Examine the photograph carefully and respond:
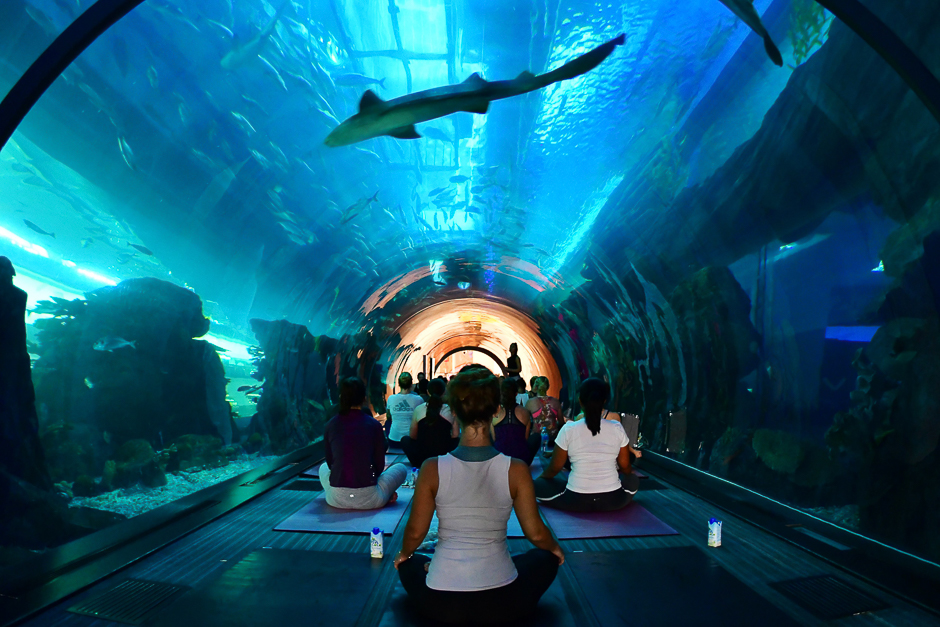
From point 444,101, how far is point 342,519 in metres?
4.26

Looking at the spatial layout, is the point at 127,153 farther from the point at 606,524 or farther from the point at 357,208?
the point at 606,524

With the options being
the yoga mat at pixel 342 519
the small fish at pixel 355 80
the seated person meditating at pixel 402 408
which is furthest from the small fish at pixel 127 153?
the seated person meditating at pixel 402 408

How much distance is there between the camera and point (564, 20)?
548 centimetres

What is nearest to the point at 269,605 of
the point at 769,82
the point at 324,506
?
the point at 324,506

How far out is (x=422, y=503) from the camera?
308 cm

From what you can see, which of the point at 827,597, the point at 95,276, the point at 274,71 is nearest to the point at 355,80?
the point at 274,71

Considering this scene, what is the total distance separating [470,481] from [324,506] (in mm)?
4065

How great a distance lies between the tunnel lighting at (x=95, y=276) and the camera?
5652 mm

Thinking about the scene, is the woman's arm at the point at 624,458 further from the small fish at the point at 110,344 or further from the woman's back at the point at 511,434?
the small fish at the point at 110,344

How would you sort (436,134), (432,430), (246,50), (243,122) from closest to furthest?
(246,50) < (243,122) < (436,134) < (432,430)

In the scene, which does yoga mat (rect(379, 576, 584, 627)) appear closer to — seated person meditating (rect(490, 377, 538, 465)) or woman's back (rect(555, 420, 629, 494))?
woman's back (rect(555, 420, 629, 494))

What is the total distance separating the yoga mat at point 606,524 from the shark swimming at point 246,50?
17.8 feet

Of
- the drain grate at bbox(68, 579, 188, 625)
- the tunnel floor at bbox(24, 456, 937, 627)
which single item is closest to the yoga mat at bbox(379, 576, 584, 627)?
the tunnel floor at bbox(24, 456, 937, 627)

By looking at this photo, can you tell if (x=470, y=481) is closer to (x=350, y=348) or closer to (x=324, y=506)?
(x=324, y=506)
